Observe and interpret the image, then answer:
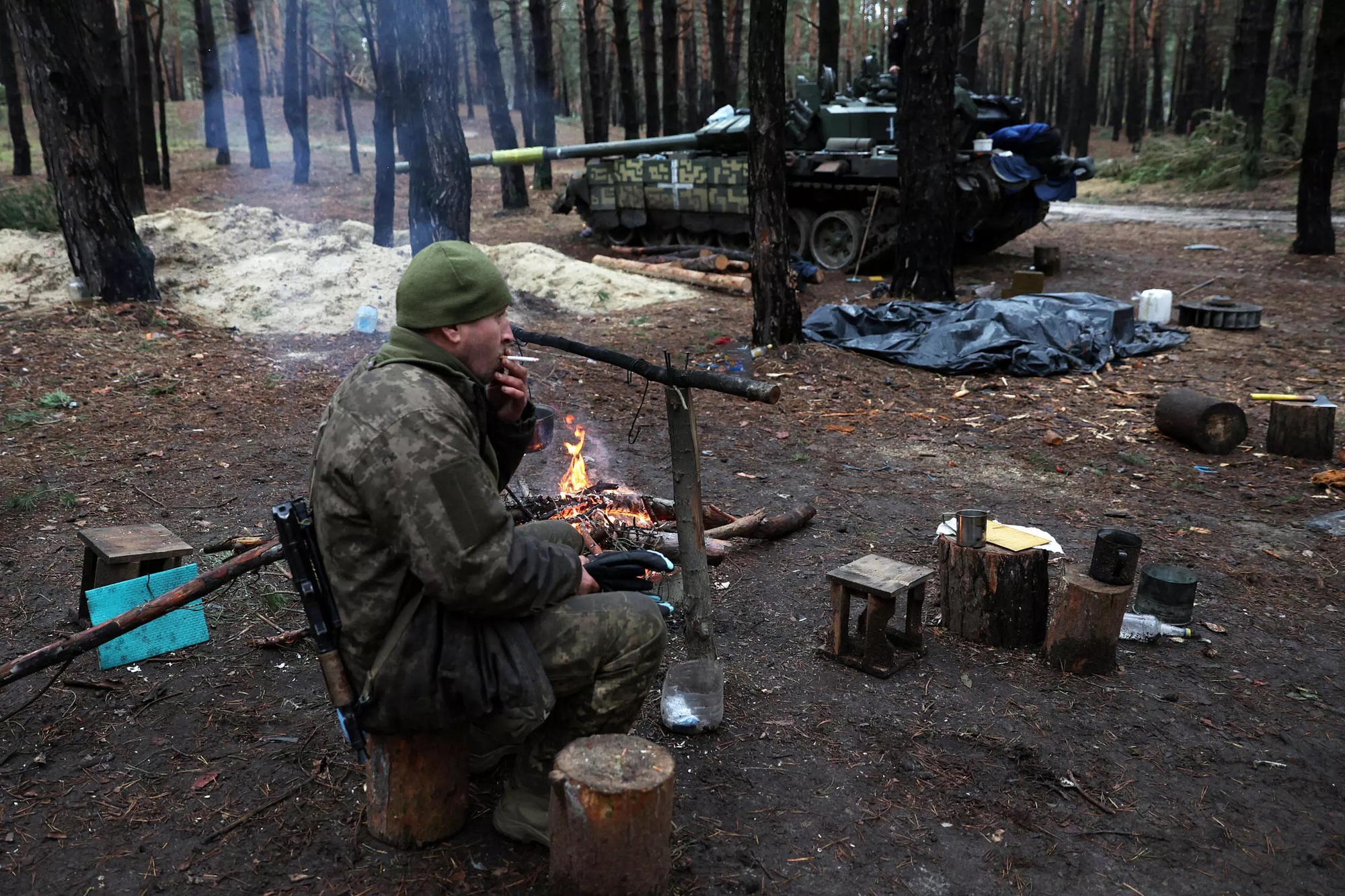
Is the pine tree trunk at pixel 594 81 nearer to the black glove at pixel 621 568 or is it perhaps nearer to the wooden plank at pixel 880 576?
the wooden plank at pixel 880 576

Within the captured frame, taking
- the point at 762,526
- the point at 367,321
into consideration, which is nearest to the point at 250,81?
the point at 367,321

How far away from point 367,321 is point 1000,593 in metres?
8.18

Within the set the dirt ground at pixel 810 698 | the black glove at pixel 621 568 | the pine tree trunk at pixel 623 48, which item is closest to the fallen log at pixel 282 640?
the dirt ground at pixel 810 698

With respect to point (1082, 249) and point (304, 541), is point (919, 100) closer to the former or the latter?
point (1082, 249)

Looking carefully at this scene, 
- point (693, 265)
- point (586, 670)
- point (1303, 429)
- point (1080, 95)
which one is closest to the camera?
point (586, 670)

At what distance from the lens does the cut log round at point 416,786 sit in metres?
2.83

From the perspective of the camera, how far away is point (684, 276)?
14367 mm

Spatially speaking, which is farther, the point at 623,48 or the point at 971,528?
the point at 623,48

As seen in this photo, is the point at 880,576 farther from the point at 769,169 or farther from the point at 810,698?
the point at 769,169

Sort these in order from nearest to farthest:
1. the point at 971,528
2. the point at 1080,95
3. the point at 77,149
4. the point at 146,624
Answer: the point at 146,624 < the point at 971,528 < the point at 77,149 < the point at 1080,95

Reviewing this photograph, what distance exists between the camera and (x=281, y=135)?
41281 millimetres

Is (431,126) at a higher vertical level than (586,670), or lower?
higher

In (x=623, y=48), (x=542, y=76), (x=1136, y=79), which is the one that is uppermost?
(x=1136, y=79)

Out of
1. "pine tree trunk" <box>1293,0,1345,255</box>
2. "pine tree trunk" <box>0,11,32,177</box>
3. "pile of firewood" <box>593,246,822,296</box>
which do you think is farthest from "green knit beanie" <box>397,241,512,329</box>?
"pine tree trunk" <box>0,11,32,177</box>
